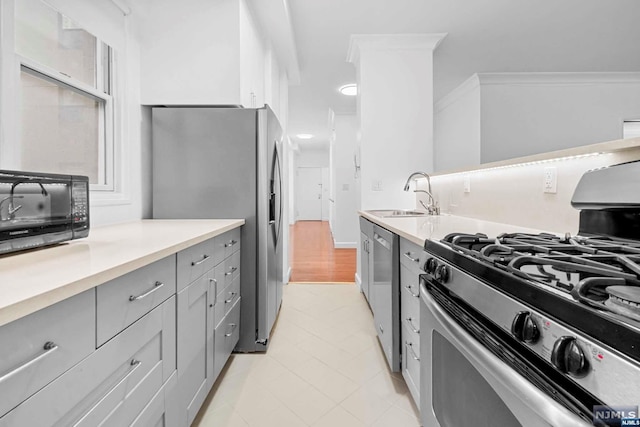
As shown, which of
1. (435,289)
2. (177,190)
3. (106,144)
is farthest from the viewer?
(177,190)

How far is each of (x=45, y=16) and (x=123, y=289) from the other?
1420 mm

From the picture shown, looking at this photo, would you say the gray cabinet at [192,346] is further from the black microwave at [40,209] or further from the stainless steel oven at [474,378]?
the stainless steel oven at [474,378]

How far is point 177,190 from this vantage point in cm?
211

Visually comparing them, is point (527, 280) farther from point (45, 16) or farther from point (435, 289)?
point (45, 16)

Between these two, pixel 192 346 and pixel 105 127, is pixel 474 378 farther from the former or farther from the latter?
pixel 105 127

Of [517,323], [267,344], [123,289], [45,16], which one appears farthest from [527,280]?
[45,16]

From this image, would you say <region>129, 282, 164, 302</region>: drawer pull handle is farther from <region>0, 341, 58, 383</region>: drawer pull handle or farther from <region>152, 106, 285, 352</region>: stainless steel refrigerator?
<region>152, 106, 285, 352</region>: stainless steel refrigerator

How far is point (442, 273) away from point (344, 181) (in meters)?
5.37

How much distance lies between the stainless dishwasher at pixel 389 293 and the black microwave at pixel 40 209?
4.46 ft

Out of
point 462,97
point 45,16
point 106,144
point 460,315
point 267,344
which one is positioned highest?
point 462,97

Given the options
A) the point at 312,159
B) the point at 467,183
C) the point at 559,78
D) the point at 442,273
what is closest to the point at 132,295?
the point at 442,273

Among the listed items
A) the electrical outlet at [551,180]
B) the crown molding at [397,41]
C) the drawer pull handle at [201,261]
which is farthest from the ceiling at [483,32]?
the drawer pull handle at [201,261]

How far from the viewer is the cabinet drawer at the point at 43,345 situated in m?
0.54

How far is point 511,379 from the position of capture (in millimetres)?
596
